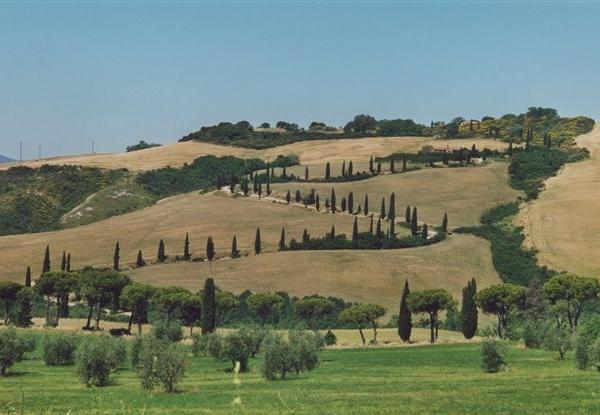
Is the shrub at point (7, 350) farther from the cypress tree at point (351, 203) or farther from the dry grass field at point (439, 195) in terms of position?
the cypress tree at point (351, 203)

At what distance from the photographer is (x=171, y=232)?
166750 mm

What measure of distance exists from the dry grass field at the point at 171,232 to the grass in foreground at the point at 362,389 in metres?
82.8

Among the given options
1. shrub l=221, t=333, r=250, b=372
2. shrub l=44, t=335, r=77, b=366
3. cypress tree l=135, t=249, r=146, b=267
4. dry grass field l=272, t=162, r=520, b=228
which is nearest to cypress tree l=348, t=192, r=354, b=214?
dry grass field l=272, t=162, r=520, b=228

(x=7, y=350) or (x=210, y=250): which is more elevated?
(x=7, y=350)

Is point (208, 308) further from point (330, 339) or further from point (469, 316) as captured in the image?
point (469, 316)

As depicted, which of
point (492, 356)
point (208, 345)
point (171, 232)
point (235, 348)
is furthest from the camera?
point (171, 232)

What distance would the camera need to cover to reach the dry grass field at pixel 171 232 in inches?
6004

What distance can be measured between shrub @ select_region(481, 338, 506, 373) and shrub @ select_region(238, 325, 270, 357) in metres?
19.7

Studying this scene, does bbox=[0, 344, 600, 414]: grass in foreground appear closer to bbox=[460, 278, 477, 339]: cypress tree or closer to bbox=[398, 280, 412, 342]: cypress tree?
bbox=[398, 280, 412, 342]: cypress tree

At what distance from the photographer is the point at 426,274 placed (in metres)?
132

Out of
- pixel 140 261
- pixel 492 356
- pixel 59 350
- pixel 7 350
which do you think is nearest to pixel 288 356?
pixel 492 356

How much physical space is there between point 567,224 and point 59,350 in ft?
368

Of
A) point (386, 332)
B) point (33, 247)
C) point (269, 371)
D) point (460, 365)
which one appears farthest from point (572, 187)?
point (269, 371)

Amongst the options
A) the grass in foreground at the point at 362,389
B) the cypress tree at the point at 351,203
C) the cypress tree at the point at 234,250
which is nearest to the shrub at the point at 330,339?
the grass in foreground at the point at 362,389
